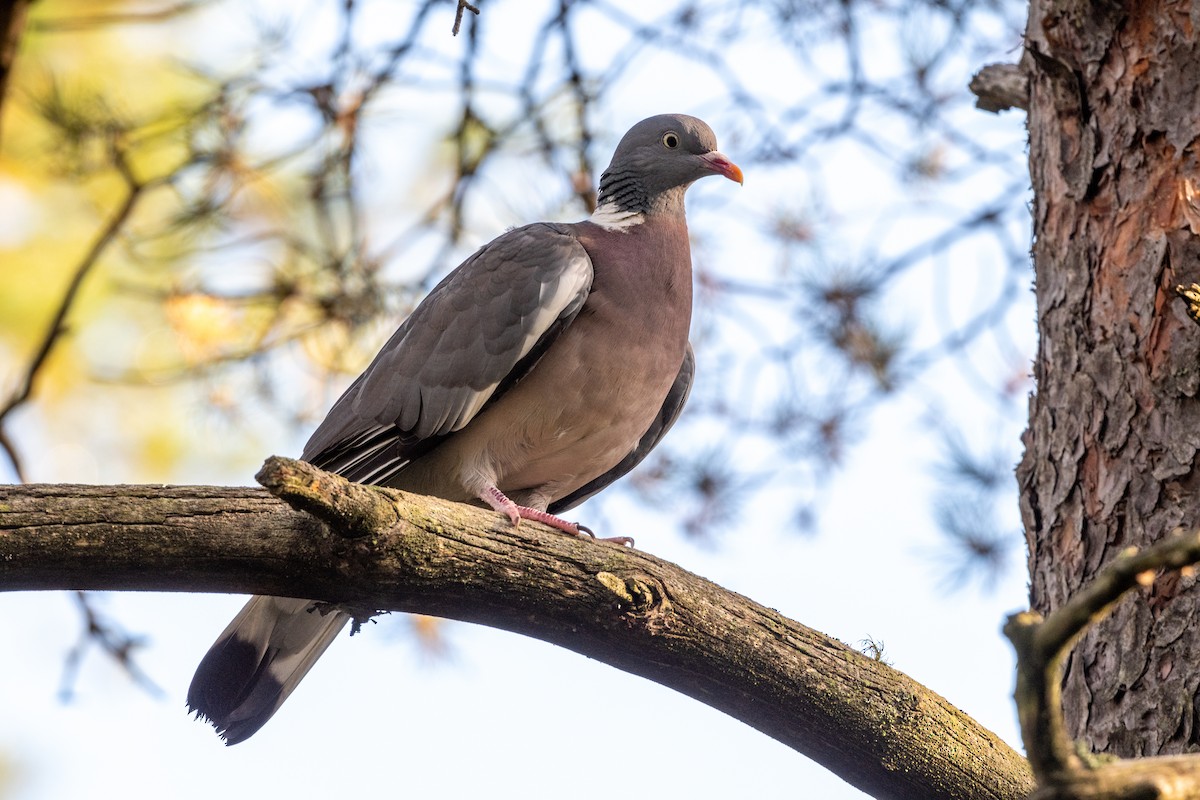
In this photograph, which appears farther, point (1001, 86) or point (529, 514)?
point (1001, 86)

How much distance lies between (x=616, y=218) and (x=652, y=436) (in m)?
0.62

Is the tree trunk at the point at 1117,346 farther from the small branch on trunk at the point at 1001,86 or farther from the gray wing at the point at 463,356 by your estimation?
the gray wing at the point at 463,356

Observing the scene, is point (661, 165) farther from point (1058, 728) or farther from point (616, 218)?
point (1058, 728)

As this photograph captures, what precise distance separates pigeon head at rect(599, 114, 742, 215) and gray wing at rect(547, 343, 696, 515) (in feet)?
1.45

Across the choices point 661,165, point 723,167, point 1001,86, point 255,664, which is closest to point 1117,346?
point 1001,86

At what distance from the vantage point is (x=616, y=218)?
355 cm

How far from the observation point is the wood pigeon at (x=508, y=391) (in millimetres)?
2980

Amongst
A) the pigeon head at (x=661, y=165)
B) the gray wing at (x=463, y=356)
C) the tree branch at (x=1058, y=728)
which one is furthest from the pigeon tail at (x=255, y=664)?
the tree branch at (x=1058, y=728)

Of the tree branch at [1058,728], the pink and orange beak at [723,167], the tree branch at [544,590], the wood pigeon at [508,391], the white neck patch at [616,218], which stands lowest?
the tree branch at [1058,728]

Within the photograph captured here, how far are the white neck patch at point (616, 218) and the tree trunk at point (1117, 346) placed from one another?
1038 mm

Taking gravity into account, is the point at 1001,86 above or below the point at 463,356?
above

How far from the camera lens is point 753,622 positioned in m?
2.23

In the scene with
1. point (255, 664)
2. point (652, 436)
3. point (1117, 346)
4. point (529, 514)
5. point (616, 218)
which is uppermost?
point (616, 218)

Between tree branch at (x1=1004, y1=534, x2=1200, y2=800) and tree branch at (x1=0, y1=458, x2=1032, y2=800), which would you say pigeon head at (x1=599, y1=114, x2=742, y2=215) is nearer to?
tree branch at (x1=0, y1=458, x2=1032, y2=800)
